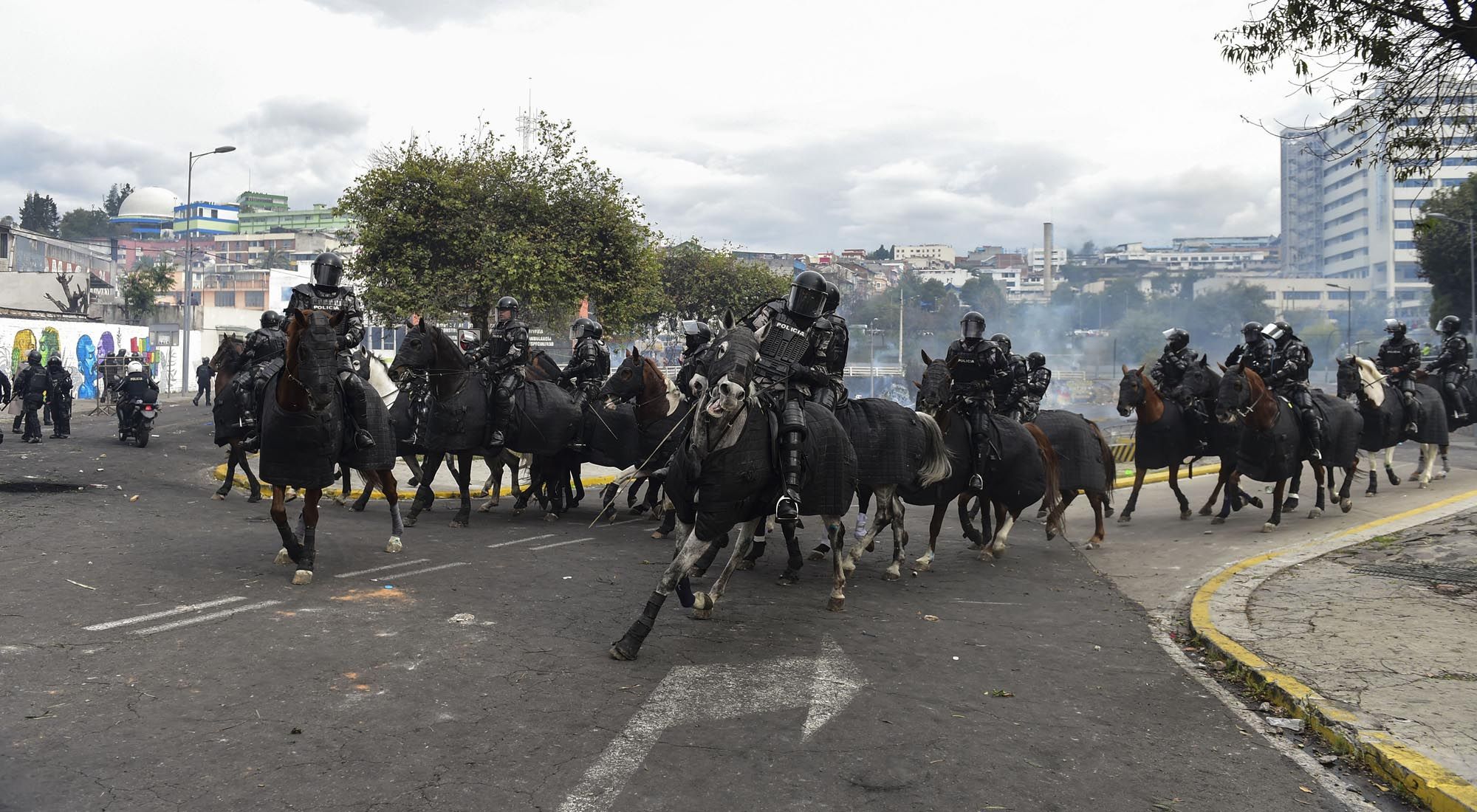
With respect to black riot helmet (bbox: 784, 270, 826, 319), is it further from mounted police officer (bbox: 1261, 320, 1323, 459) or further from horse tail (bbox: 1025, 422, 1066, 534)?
mounted police officer (bbox: 1261, 320, 1323, 459)

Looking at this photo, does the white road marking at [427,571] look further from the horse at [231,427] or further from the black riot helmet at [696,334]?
the black riot helmet at [696,334]

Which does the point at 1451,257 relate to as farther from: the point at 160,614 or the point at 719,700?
the point at 160,614

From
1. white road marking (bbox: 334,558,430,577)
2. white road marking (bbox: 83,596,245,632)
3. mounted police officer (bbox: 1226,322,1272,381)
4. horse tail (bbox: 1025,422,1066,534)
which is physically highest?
mounted police officer (bbox: 1226,322,1272,381)

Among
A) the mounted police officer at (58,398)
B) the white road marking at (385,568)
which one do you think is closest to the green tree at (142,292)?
the mounted police officer at (58,398)

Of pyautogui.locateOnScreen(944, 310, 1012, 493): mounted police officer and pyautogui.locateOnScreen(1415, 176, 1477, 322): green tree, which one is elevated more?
pyautogui.locateOnScreen(1415, 176, 1477, 322): green tree

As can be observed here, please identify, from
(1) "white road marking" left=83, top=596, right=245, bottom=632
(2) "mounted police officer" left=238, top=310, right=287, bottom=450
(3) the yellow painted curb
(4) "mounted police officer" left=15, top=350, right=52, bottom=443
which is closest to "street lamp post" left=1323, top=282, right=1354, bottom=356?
(3) the yellow painted curb

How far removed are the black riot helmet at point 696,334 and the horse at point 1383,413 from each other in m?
10.1

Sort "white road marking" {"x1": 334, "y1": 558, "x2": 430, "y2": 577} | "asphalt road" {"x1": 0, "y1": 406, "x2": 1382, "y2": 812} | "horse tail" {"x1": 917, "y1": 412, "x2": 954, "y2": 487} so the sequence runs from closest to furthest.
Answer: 1. "asphalt road" {"x1": 0, "y1": 406, "x2": 1382, "y2": 812}
2. "white road marking" {"x1": 334, "y1": 558, "x2": 430, "y2": 577}
3. "horse tail" {"x1": 917, "y1": 412, "x2": 954, "y2": 487}

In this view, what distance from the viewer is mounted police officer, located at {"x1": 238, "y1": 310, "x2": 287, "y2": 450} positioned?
39.2 ft

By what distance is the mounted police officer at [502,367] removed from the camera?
13.3m

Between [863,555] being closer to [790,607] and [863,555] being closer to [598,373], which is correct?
[790,607]

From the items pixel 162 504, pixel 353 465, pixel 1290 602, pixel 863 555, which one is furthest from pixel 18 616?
pixel 1290 602

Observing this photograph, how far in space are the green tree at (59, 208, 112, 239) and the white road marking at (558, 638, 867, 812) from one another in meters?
181

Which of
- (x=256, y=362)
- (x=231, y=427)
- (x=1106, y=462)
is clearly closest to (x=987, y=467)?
(x=1106, y=462)
